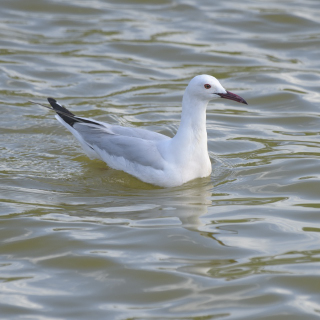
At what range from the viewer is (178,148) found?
25.7 feet

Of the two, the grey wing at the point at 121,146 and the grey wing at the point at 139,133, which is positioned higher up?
the grey wing at the point at 139,133

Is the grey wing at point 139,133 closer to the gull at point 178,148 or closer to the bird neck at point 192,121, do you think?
the gull at point 178,148

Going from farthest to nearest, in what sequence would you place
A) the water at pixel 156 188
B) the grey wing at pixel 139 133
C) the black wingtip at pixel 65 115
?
the black wingtip at pixel 65 115 < the grey wing at pixel 139 133 < the water at pixel 156 188

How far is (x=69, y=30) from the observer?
13766mm

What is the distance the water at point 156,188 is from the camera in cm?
553

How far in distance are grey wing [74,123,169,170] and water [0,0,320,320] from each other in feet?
0.85

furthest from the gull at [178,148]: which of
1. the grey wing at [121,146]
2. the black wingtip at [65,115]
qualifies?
the black wingtip at [65,115]

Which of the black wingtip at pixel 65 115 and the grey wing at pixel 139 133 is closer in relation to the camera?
the grey wing at pixel 139 133

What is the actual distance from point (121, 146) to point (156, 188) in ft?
2.45

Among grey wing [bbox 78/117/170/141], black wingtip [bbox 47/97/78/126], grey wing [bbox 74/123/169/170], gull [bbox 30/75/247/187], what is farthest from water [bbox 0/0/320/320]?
grey wing [bbox 78/117/170/141]

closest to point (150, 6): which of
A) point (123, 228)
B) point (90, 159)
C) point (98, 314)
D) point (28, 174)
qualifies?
point (90, 159)

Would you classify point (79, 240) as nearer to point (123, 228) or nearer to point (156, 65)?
point (123, 228)

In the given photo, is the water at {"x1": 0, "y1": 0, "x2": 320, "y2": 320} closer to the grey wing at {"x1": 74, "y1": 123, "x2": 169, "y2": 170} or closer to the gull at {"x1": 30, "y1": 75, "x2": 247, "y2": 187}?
the gull at {"x1": 30, "y1": 75, "x2": 247, "y2": 187}

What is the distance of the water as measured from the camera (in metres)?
5.53
